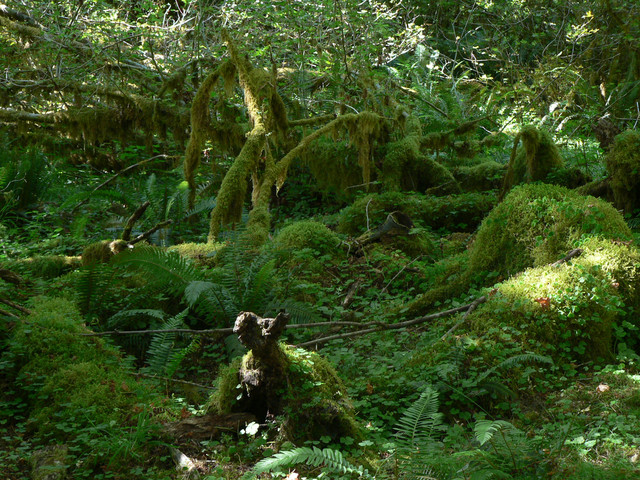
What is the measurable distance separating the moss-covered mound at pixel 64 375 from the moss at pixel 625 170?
217 inches

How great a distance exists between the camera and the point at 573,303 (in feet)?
12.5

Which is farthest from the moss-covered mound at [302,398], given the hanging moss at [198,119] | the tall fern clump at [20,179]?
the tall fern clump at [20,179]

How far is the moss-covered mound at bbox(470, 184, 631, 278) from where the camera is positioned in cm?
455

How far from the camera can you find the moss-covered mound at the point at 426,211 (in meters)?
7.91

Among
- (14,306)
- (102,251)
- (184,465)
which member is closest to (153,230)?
(102,251)

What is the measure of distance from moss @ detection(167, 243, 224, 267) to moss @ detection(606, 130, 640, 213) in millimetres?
4636

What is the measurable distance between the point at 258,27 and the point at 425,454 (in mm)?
10601

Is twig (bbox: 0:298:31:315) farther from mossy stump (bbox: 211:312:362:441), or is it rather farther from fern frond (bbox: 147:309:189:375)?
mossy stump (bbox: 211:312:362:441)

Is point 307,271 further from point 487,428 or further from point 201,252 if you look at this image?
point 487,428

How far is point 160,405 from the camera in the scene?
3.32m

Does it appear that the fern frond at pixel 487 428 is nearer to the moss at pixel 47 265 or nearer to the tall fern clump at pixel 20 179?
the moss at pixel 47 265

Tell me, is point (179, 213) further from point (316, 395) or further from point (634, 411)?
point (634, 411)

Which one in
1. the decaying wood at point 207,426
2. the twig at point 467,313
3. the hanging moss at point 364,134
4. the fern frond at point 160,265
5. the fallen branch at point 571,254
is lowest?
the decaying wood at point 207,426

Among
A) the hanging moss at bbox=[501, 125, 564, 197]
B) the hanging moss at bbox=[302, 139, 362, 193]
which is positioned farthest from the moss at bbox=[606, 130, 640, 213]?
the hanging moss at bbox=[302, 139, 362, 193]
